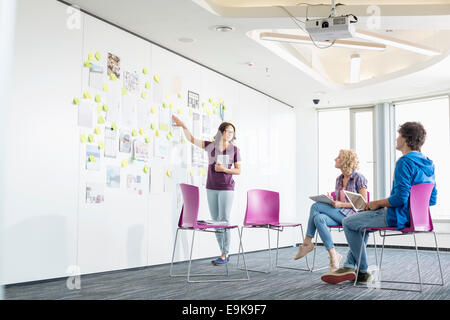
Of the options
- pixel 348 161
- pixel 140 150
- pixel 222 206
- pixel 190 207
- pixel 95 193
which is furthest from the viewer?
pixel 222 206

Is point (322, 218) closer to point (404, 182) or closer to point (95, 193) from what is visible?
point (404, 182)

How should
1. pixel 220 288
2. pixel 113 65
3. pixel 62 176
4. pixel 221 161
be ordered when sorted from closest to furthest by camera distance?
pixel 220 288
pixel 62 176
pixel 113 65
pixel 221 161

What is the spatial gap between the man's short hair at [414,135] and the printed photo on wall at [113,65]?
2.68m

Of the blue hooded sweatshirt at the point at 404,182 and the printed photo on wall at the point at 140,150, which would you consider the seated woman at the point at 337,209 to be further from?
the printed photo on wall at the point at 140,150

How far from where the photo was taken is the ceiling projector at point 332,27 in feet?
12.7

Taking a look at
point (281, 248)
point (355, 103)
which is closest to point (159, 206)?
point (281, 248)

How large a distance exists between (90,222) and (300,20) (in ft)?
8.84

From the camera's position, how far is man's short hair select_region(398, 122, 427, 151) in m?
3.65

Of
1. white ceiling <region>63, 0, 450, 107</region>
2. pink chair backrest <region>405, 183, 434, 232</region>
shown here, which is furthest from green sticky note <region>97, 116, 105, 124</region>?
pink chair backrest <region>405, 183, 434, 232</region>

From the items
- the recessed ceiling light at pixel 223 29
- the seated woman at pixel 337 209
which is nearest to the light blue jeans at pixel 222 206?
the seated woman at pixel 337 209

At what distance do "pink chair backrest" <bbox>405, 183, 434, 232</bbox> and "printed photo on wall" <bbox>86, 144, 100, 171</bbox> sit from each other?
8.72ft

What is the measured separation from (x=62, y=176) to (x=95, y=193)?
1.32ft

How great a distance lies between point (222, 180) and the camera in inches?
199

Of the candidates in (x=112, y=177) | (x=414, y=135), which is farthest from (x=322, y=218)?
(x=112, y=177)
